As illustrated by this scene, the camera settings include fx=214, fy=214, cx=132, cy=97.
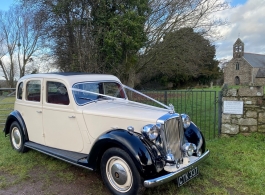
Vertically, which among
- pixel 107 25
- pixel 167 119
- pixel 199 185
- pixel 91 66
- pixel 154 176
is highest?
pixel 107 25

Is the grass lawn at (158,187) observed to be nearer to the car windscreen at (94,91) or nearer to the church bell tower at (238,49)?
the car windscreen at (94,91)

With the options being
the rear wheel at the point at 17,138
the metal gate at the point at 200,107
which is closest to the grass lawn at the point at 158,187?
the rear wheel at the point at 17,138

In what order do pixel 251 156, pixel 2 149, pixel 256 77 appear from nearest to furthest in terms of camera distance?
pixel 251 156 < pixel 2 149 < pixel 256 77

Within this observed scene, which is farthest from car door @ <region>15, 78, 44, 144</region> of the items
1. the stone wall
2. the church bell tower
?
the church bell tower

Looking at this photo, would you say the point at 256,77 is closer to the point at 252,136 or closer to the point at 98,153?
the point at 252,136

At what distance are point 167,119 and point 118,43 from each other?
556 cm

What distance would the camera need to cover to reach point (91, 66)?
26.2 ft

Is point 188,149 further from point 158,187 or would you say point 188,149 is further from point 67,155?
point 67,155

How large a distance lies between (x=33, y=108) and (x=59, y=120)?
0.89m

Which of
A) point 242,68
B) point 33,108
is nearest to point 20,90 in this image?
point 33,108

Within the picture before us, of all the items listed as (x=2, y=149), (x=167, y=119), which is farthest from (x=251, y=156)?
(x=2, y=149)

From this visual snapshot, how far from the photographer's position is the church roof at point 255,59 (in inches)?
1946

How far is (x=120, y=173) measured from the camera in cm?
291

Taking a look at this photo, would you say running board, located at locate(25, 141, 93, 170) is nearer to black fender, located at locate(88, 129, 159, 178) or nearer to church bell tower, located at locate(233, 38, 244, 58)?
black fender, located at locate(88, 129, 159, 178)
